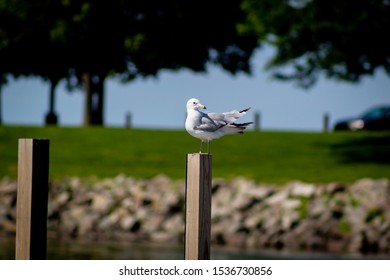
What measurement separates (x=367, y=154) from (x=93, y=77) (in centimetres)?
1524

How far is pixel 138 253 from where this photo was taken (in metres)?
17.3

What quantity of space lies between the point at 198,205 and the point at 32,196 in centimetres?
142

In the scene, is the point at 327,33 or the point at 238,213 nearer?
the point at 238,213

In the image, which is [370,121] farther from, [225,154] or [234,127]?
[234,127]

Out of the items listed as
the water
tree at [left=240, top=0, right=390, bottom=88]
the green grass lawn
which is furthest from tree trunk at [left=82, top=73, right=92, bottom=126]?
the water

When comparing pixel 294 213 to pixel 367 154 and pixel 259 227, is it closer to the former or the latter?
pixel 259 227

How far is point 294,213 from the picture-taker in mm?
18938

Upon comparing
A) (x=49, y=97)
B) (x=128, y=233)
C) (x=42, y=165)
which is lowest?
(x=128, y=233)

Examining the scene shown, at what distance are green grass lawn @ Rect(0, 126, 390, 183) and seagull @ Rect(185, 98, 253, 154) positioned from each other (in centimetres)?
1566

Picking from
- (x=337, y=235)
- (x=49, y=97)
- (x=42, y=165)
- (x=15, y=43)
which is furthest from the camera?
(x=49, y=97)

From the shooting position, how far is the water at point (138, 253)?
Answer: 54.6 ft

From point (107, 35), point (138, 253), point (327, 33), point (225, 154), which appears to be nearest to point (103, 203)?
point (138, 253)

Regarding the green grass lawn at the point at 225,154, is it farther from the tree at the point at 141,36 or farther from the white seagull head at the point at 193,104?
the white seagull head at the point at 193,104
